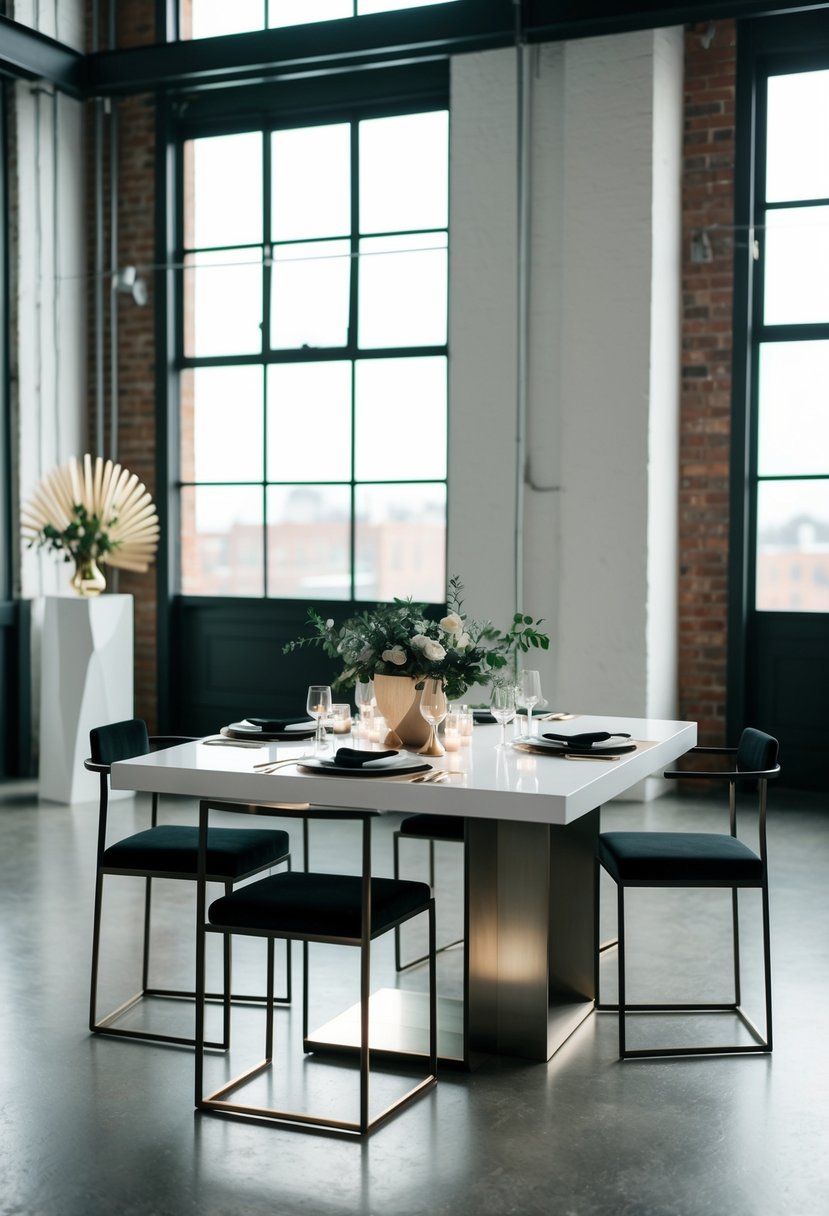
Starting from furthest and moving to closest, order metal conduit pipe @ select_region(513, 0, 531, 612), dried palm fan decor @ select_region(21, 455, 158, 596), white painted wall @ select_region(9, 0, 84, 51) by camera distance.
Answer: white painted wall @ select_region(9, 0, 84, 51)
dried palm fan decor @ select_region(21, 455, 158, 596)
metal conduit pipe @ select_region(513, 0, 531, 612)

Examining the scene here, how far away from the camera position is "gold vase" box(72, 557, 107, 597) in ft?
23.0

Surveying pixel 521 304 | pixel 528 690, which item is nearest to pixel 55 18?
pixel 521 304

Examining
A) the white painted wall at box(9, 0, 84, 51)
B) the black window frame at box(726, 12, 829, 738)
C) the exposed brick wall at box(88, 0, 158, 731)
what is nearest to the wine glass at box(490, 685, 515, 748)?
the black window frame at box(726, 12, 829, 738)

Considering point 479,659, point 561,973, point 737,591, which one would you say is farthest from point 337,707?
point 737,591

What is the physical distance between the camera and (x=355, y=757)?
3281 millimetres

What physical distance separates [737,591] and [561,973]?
3527 millimetres

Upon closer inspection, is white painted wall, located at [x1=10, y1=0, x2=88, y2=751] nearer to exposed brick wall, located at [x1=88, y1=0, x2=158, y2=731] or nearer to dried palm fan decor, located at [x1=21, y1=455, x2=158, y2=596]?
exposed brick wall, located at [x1=88, y1=0, x2=158, y2=731]

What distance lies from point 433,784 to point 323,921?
40cm

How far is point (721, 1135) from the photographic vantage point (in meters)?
3.07

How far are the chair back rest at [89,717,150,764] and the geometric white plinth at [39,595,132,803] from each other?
2.85m

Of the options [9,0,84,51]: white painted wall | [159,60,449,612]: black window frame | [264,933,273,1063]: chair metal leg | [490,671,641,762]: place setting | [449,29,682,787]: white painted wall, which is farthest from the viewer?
[9,0,84,51]: white painted wall

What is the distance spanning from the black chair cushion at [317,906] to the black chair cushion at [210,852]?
0.67 feet

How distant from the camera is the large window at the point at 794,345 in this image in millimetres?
6836

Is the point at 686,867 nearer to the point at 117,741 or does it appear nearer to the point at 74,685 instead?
the point at 117,741
